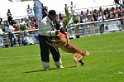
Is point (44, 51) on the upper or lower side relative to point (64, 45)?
lower

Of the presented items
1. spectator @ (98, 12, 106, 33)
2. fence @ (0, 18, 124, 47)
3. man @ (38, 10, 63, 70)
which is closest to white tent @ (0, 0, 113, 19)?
spectator @ (98, 12, 106, 33)

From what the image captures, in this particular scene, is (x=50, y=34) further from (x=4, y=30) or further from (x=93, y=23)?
(x=93, y=23)

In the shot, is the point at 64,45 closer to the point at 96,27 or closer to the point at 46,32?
the point at 46,32

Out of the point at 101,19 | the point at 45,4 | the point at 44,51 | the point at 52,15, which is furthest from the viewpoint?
the point at 45,4

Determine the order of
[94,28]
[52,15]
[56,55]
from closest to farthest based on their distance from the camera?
[52,15], [56,55], [94,28]

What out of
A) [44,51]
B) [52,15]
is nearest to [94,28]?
[44,51]

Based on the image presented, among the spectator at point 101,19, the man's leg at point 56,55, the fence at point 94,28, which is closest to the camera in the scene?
the man's leg at point 56,55

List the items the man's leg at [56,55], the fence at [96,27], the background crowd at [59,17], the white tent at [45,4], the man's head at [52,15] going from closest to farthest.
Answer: the man's head at [52,15] < the man's leg at [56,55] < the background crowd at [59,17] < the fence at [96,27] < the white tent at [45,4]

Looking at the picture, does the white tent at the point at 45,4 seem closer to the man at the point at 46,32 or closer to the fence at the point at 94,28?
the fence at the point at 94,28

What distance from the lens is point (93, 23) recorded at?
38.2m

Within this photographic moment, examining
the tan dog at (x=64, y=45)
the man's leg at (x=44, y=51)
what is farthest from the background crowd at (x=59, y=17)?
the tan dog at (x=64, y=45)

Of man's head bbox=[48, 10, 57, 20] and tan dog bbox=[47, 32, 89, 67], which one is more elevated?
man's head bbox=[48, 10, 57, 20]

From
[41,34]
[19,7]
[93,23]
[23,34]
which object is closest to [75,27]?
[93,23]

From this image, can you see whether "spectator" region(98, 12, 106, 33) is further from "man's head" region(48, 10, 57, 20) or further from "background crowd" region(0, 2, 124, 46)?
"man's head" region(48, 10, 57, 20)
